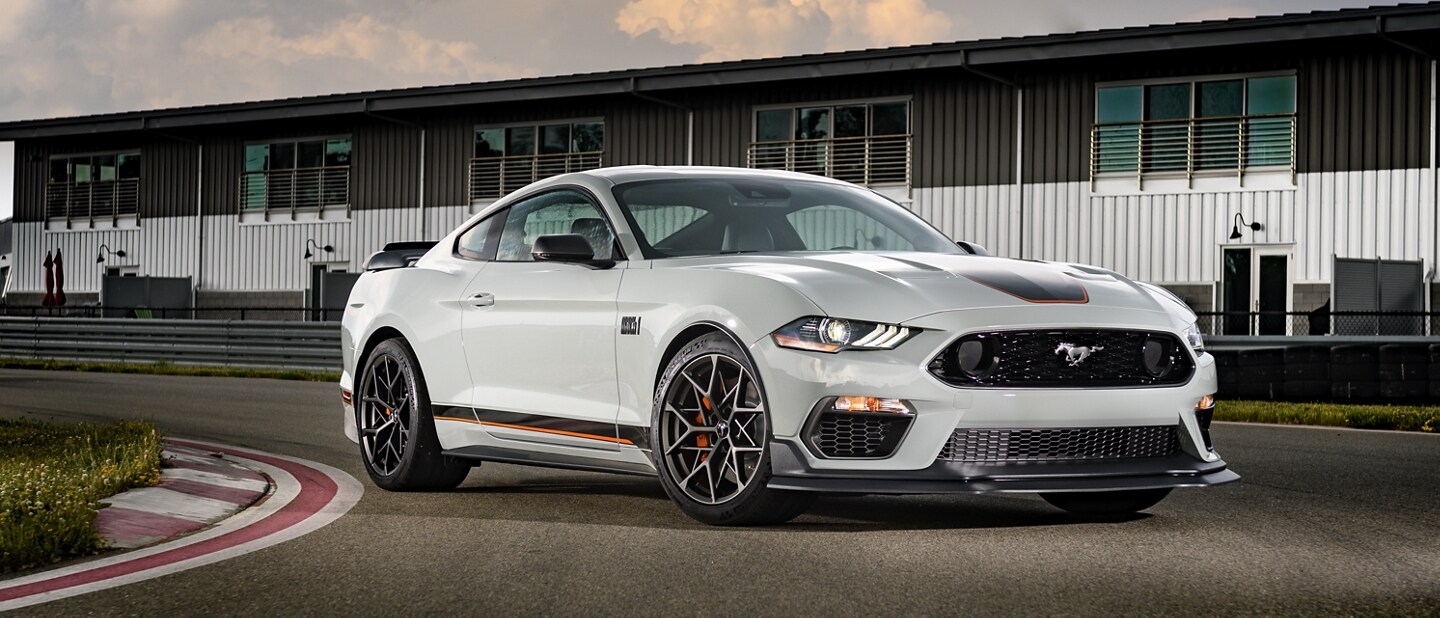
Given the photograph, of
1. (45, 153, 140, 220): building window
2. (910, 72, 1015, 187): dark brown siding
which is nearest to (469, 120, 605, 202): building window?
(910, 72, 1015, 187): dark brown siding

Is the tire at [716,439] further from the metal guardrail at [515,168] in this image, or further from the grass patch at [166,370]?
the metal guardrail at [515,168]

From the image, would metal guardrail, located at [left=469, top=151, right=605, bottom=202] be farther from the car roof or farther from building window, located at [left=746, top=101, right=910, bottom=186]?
the car roof

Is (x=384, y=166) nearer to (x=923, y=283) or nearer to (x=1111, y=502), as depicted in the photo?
(x=1111, y=502)

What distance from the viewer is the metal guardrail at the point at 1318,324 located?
75.0 feet

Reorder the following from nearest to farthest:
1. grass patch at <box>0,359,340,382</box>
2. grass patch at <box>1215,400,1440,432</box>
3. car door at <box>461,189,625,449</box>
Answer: car door at <box>461,189,625,449</box> → grass patch at <box>1215,400,1440,432</box> → grass patch at <box>0,359,340,382</box>

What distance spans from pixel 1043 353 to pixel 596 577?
1.86 metres

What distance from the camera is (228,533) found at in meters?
6.58

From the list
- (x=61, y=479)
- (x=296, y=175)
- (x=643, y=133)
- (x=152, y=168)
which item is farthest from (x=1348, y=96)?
(x=152, y=168)

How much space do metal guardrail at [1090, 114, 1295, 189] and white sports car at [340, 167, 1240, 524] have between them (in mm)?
19621

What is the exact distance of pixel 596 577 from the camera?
542cm

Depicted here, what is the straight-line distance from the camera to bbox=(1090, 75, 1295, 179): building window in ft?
84.2

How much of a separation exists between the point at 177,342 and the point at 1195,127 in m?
17.2

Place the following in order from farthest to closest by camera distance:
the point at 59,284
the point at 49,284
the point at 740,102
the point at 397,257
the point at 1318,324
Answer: the point at 49,284
the point at 59,284
the point at 740,102
the point at 1318,324
the point at 397,257

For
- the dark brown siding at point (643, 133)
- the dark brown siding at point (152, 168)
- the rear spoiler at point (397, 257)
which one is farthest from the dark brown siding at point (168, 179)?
the rear spoiler at point (397, 257)
